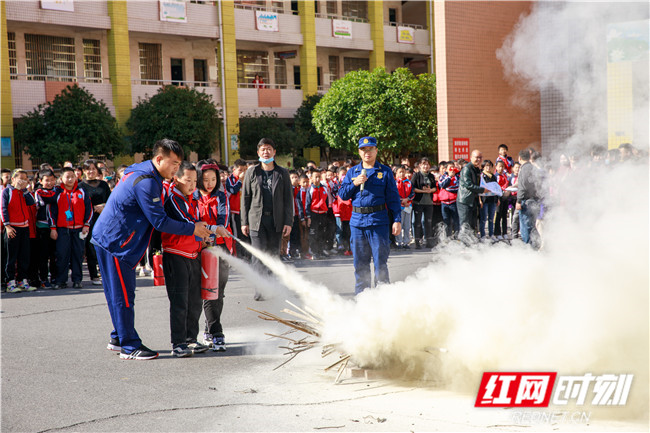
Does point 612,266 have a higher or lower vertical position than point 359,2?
lower

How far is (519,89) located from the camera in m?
22.0

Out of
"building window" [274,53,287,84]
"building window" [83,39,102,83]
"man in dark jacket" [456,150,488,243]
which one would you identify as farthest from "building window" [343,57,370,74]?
"man in dark jacket" [456,150,488,243]

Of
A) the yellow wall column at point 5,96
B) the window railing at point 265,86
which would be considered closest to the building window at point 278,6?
the window railing at point 265,86

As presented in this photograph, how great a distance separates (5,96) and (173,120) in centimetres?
663

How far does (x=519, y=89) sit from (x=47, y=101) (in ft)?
59.8

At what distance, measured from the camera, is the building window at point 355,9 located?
39.3 metres

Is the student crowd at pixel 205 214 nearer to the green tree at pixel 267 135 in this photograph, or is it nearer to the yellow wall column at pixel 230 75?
the green tree at pixel 267 135

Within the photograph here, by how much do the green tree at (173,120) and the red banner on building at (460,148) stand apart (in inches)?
465

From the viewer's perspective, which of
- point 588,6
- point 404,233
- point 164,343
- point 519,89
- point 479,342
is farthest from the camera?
point 519,89

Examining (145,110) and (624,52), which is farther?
(145,110)

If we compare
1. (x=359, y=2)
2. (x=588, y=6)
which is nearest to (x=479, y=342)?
(x=588, y=6)

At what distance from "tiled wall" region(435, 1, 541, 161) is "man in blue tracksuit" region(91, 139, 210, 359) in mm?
16068

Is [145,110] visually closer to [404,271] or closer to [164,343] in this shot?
[404,271]

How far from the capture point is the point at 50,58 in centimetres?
2997
